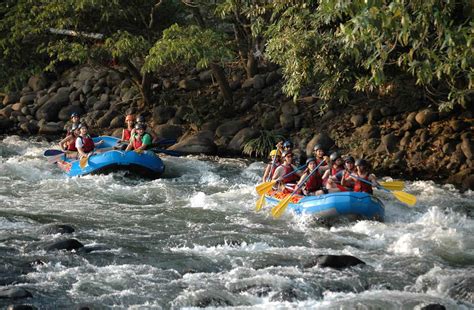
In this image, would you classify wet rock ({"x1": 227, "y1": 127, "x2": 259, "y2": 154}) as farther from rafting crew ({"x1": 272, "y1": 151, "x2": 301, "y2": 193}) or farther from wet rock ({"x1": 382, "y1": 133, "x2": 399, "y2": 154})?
rafting crew ({"x1": 272, "y1": 151, "x2": 301, "y2": 193})

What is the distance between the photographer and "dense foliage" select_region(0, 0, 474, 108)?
9000 mm

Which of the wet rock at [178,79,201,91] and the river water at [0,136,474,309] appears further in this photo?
the wet rock at [178,79,201,91]

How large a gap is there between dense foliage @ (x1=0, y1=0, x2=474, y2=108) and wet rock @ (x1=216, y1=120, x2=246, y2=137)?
119cm

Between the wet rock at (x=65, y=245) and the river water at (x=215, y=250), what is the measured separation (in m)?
0.10

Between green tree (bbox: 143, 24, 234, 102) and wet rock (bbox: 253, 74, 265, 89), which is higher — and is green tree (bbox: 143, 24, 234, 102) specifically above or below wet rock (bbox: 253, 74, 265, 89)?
above

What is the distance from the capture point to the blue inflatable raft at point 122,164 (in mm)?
14328

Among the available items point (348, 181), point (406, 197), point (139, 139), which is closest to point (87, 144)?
point (139, 139)

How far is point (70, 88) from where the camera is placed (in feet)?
71.9

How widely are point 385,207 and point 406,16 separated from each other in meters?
4.88

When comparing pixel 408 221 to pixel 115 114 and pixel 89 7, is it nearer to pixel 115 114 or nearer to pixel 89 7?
pixel 89 7

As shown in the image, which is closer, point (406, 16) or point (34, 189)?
point (406, 16)

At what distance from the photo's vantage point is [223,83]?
18375 millimetres

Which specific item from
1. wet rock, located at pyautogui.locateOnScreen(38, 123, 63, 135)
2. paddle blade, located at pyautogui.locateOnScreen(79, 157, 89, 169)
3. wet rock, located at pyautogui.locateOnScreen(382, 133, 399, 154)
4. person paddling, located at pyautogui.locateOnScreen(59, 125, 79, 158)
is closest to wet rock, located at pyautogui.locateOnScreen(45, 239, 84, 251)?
paddle blade, located at pyautogui.locateOnScreen(79, 157, 89, 169)

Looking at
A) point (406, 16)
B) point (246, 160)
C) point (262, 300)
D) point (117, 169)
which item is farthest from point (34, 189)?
point (406, 16)
